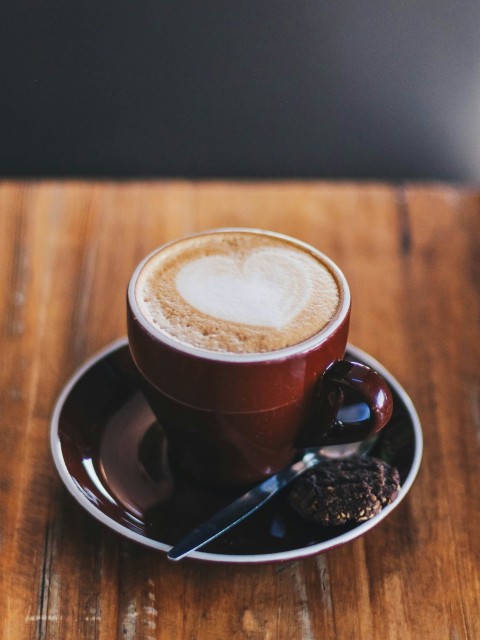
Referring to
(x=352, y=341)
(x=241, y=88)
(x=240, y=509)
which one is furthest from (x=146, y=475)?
(x=241, y=88)

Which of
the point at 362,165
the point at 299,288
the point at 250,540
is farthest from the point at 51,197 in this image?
the point at 362,165

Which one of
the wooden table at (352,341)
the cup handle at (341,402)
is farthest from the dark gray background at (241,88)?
the cup handle at (341,402)

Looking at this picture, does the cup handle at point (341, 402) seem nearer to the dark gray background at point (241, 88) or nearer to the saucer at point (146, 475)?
the saucer at point (146, 475)

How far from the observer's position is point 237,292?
0.59 metres

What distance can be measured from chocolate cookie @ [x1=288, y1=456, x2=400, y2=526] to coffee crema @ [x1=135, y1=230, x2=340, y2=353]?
0.39ft

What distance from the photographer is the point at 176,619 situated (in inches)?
20.1

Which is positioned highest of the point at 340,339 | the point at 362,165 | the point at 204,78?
the point at 340,339

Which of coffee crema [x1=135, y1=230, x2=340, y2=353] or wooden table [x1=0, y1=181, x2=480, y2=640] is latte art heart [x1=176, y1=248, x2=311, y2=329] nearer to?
coffee crema [x1=135, y1=230, x2=340, y2=353]

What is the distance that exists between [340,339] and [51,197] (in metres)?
0.63

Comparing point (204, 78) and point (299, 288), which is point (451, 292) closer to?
point (299, 288)

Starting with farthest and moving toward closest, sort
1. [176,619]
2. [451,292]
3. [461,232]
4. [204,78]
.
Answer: [204,78] < [461,232] < [451,292] < [176,619]

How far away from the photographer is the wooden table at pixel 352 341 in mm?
516

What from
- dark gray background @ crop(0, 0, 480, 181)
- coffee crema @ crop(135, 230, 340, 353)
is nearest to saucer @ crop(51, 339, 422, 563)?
coffee crema @ crop(135, 230, 340, 353)

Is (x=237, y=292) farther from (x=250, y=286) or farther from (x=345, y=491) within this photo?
(x=345, y=491)
